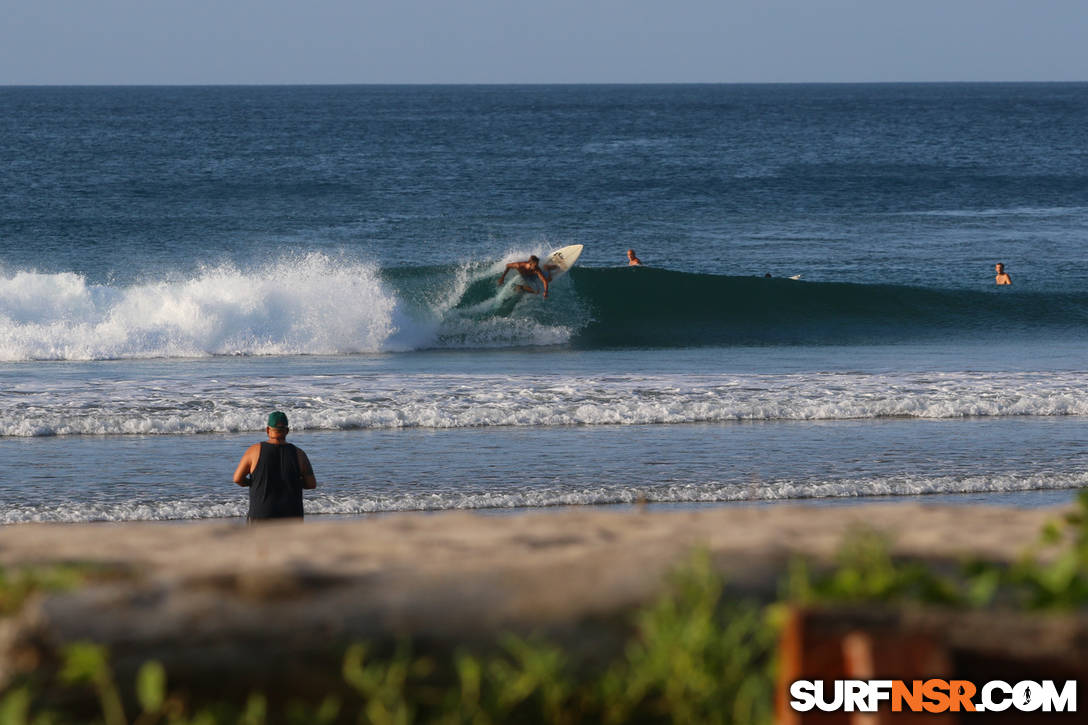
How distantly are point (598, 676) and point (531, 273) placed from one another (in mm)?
20181

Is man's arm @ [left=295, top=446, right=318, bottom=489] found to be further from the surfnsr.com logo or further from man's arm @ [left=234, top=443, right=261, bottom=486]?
the surfnsr.com logo

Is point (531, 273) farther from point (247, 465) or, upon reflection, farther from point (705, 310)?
point (247, 465)

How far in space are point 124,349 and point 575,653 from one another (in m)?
16.9

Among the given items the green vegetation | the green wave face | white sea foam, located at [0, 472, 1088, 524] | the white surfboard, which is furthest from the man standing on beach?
the white surfboard

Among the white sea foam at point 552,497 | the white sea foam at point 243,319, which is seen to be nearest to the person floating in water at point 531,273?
the white sea foam at point 243,319

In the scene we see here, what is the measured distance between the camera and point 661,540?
145 inches

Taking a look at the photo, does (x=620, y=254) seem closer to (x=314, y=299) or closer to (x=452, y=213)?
(x=452, y=213)

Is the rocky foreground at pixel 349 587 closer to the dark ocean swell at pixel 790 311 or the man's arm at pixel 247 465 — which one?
the man's arm at pixel 247 465

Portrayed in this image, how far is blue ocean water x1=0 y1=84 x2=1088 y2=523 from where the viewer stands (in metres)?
Result: 10.5

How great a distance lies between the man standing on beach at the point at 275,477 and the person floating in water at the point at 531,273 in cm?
1535

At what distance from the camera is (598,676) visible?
10.1 feet

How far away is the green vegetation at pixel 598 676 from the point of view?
2.94 meters

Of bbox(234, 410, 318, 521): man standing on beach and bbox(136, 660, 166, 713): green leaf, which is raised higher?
bbox(234, 410, 318, 521): man standing on beach

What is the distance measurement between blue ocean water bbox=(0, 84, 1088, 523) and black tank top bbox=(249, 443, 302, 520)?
7.55ft
